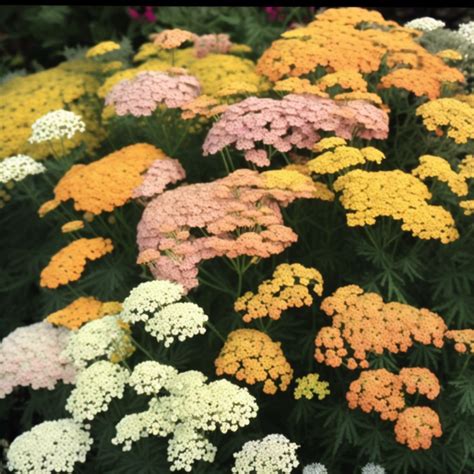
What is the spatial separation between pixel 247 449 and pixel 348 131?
2310mm

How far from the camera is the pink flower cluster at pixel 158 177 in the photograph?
5039 millimetres

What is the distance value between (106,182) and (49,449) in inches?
74.5

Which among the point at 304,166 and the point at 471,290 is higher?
the point at 304,166

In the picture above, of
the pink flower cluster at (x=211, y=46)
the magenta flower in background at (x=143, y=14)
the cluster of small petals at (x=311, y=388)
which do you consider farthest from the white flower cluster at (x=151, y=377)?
the magenta flower in background at (x=143, y=14)

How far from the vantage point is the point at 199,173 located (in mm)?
5844

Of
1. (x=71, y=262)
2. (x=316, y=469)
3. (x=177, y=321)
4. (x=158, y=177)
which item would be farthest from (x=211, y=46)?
(x=316, y=469)

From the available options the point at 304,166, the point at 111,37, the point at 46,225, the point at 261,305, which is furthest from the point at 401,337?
the point at 111,37

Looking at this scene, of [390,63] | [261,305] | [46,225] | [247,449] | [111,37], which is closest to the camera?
[247,449]

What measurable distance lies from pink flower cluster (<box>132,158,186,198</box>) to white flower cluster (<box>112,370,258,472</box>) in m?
1.52

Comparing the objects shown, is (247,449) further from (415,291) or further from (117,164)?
(117,164)

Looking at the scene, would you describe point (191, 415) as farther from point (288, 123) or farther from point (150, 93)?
point (150, 93)

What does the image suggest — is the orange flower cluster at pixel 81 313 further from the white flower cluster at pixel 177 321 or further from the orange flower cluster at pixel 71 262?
the white flower cluster at pixel 177 321

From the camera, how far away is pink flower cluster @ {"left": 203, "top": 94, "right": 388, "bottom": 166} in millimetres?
4871

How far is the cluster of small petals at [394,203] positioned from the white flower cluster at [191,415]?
1.25 m
